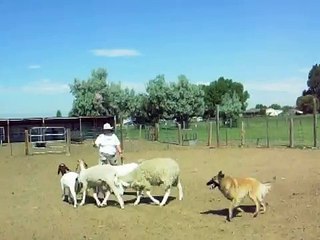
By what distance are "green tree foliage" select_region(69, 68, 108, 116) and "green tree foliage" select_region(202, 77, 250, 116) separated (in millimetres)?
25196

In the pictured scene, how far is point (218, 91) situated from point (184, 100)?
34521mm

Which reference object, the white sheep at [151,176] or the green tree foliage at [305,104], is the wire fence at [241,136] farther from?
the green tree foliage at [305,104]

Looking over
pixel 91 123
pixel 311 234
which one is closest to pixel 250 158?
pixel 311 234

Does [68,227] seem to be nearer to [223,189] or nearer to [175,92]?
[223,189]

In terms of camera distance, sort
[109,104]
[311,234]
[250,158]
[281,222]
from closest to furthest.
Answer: [311,234] < [281,222] < [250,158] < [109,104]

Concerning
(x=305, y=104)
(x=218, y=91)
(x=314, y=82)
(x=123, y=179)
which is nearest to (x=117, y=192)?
(x=123, y=179)

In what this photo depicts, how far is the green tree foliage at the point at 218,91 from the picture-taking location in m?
103

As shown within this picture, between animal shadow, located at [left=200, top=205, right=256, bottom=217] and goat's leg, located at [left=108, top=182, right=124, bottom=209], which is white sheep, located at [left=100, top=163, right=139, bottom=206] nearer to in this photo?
goat's leg, located at [left=108, top=182, right=124, bottom=209]

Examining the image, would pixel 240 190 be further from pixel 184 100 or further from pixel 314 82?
pixel 314 82

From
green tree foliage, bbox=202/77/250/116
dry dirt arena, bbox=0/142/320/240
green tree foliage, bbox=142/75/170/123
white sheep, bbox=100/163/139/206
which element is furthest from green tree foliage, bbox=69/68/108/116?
white sheep, bbox=100/163/139/206

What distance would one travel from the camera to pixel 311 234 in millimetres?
8508

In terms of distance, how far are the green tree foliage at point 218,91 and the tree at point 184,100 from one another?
635 inches

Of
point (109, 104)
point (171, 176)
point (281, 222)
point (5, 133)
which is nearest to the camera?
point (281, 222)

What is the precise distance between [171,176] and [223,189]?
195cm
